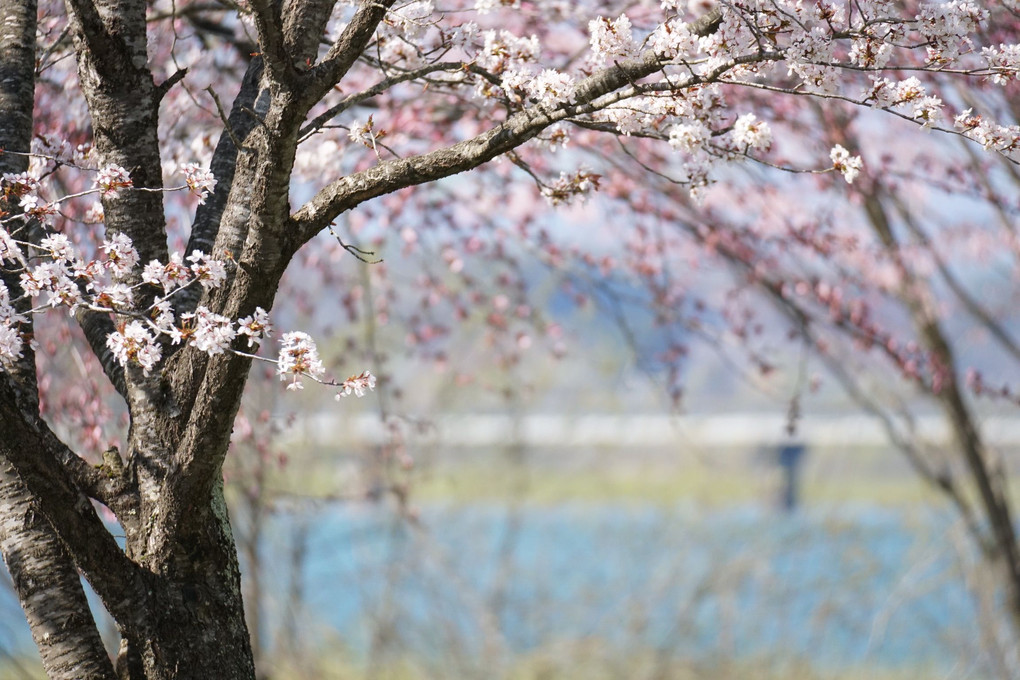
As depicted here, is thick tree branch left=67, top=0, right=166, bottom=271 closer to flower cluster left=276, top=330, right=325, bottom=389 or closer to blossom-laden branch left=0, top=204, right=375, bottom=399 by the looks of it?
blossom-laden branch left=0, top=204, right=375, bottom=399

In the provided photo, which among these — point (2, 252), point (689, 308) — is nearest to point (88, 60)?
point (2, 252)

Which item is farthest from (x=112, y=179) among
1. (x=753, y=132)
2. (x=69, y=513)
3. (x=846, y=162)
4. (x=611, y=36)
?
(x=846, y=162)

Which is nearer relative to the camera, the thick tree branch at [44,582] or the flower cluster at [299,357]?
the flower cluster at [299,357]

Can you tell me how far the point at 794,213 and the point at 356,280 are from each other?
9.12ft

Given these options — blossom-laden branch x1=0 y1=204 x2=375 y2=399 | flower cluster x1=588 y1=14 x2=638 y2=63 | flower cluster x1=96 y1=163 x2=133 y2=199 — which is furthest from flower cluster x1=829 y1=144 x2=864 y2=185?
flower cluster x1=96 y1=163 x2=133 y2=199

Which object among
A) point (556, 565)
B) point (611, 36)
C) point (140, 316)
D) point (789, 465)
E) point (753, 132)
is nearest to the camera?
point (140, 316)

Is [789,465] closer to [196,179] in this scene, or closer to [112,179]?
[196,179]

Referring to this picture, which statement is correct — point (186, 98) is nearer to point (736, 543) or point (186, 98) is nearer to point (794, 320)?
point (794, 320)

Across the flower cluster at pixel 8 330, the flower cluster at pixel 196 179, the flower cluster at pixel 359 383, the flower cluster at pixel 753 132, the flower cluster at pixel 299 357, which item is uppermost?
the flower cluster at pixel 196 179

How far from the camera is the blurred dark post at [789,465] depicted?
1543 cm

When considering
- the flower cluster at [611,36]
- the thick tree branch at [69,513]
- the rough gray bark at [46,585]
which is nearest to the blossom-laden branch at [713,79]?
the flower cluster at [611,36]

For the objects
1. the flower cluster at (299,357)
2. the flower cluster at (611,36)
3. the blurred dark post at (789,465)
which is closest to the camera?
the flower cluster at (299,357)

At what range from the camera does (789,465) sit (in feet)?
56.7

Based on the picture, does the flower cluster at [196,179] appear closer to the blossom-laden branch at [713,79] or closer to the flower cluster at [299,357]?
the blossom-laden branch at [713,79]
